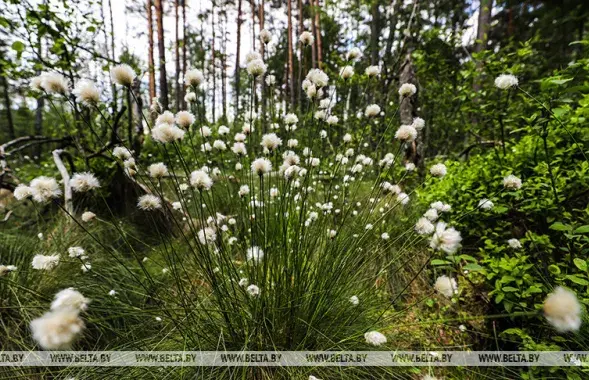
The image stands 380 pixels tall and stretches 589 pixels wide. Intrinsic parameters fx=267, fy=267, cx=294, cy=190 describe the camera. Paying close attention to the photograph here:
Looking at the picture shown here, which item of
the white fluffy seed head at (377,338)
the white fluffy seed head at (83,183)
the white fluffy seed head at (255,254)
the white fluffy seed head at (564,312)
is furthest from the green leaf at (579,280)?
the white fluffy seed head at (83,183)

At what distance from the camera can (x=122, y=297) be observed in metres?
1.87

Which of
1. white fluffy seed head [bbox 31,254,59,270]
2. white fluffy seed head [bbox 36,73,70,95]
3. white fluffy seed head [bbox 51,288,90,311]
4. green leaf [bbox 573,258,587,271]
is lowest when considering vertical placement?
green leaf [bbox 573,258,587,271]

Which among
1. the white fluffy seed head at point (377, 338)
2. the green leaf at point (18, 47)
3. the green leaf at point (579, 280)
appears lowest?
the white fluffy seed head at point (377, 338)

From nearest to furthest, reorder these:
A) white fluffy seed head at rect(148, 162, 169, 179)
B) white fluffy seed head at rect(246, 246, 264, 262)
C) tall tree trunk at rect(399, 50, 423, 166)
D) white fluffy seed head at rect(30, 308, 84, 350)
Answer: white fluffy seed head at rect(30, 308, 84, 350) → white fluffy seed head at rect(148, 162, 169, 179) → white fluffy seed head at rect(246, 246, 264, 262) → tall tree trunk at rect(399, 50, 423, 166)

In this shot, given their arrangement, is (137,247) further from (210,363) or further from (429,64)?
(429,64)

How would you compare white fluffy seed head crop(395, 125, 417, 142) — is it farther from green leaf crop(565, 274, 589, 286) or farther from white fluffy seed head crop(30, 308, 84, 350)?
white fluffy seed head crop(30, 308, 84, 350)

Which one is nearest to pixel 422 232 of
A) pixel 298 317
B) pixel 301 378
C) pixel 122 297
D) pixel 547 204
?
pixel 298 317

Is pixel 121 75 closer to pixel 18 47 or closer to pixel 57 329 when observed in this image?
pixel 57 329

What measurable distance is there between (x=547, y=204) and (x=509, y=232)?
0.93 feet

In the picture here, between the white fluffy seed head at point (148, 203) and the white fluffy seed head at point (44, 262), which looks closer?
the white fluffy seed head at point (44, 262)

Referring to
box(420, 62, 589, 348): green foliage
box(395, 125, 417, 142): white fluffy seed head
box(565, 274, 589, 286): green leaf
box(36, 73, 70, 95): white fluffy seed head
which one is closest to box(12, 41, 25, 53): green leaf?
box(36, 73, 70, 95): white fluffy seed head

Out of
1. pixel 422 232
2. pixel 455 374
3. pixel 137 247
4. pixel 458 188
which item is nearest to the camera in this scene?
pixel 422 232

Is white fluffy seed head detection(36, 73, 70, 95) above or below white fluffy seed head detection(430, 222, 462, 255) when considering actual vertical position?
above

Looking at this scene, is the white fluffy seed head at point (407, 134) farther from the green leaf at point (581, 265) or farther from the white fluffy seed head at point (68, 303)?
the white fluffy seed head at point (68, 303)
